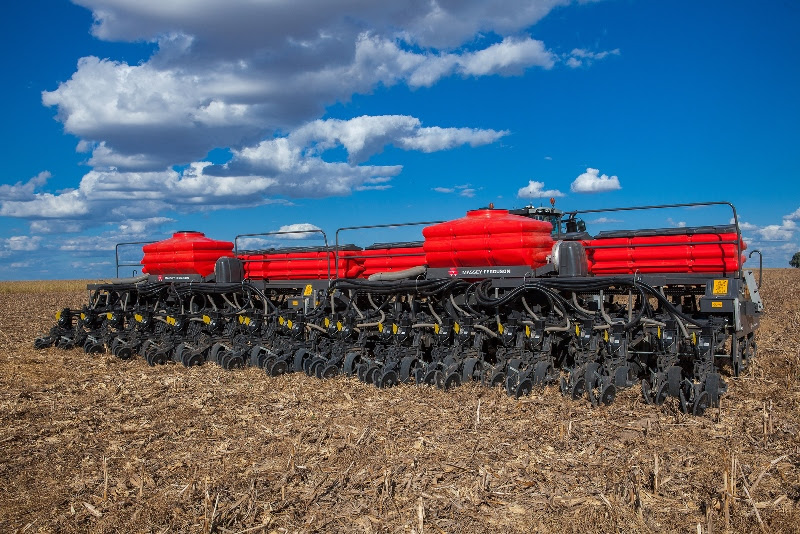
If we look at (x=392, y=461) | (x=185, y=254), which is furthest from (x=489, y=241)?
(x=185, y=254)

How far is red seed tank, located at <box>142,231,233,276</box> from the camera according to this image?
47.4ft

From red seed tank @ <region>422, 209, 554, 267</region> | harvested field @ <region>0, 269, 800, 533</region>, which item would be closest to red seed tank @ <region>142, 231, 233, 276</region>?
harvested field @ <region>0, 269, 800, 533</region>

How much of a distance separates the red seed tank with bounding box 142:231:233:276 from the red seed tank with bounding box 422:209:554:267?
619 cm

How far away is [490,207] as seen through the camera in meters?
10.2

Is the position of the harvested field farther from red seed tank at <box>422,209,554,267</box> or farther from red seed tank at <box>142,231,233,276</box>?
red seed tank at <box>142,231,233,276</box>

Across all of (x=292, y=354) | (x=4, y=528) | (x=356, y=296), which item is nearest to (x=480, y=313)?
(x=356, y=296)

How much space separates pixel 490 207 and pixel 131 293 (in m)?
9.64

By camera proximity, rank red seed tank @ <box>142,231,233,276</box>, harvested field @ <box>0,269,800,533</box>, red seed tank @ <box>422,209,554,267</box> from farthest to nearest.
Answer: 1. red seed tank @ <box>142,231,233,276</box>
2. red seed tank @ <box>422,209,554,267</box>
3. harvested field @ <box>0,269,800,533</box>

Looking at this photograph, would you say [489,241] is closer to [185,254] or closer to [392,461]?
[392,461]

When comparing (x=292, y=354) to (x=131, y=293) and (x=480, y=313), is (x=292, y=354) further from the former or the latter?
(x=131, y=293)

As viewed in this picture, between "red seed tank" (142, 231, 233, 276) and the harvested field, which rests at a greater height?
"red seed tank" (142, 231, 233, 276)

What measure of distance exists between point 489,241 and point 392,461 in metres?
4.79

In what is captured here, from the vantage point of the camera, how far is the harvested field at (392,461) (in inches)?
183

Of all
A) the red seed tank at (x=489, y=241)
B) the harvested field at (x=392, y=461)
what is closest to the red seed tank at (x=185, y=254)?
the harvested field at (x=392, y=461)
